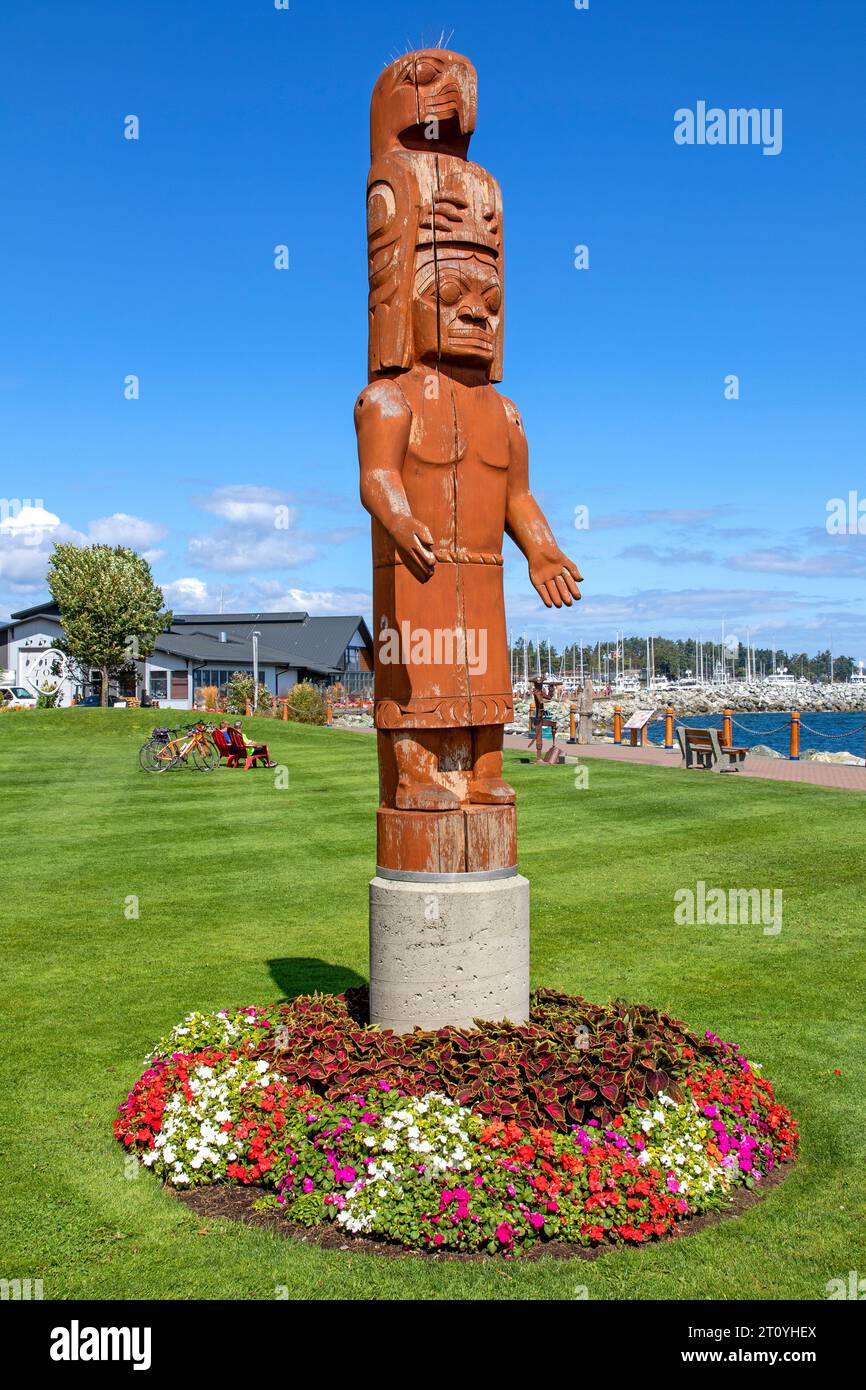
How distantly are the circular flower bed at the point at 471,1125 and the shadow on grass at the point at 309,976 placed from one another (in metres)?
2.11

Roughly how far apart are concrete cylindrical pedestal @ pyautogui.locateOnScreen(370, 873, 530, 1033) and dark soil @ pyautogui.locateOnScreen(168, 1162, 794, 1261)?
1335mm

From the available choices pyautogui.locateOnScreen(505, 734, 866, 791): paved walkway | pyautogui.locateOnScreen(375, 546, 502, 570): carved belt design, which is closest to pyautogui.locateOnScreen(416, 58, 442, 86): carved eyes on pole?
pyautogui.locateOnScreen(375, 546, 502, 570): carved belt design

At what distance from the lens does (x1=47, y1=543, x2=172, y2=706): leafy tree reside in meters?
Answer: 47.2

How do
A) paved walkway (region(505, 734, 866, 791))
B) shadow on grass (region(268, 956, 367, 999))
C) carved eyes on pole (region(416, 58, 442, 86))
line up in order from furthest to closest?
paved walkway (region(505, 734, 866, 791)) → shadow on grass (region(268, 956, 367, 999)) → carved eyes on pole (region(416, 58, 442, 86))

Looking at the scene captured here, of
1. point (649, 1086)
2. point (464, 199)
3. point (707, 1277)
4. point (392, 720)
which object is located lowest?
point (707, 1277)

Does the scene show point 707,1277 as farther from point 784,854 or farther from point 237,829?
point 237,829

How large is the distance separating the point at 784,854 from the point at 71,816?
11.3 meters

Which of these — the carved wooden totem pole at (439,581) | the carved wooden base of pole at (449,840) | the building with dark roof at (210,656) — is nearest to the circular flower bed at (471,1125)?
the carved wooden totem pole at (439,581)

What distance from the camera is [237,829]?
55.5ft

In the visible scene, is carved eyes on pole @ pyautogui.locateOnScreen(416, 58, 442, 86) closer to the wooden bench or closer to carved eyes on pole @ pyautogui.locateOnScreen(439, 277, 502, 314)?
carved eyes on pole @ pyautogui.locateOnScreen(439, 277, 502, 314)

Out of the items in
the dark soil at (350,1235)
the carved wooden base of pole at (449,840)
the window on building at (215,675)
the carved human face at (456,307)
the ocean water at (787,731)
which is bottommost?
the ocean water at (787,731)

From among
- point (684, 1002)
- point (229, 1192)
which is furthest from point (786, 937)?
point (229, 1192)

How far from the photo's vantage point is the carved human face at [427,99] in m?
6.61

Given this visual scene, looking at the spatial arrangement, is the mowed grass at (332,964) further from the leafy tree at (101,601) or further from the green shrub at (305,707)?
the leafy tree at (101,601)
